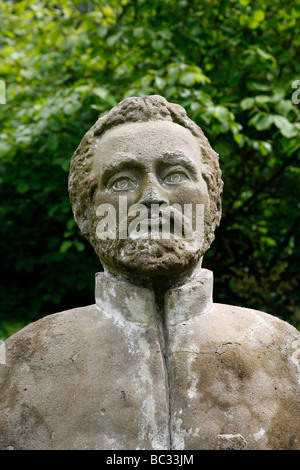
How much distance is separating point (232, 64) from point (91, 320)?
3.17 metres

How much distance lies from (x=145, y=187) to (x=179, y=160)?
0.19 metres

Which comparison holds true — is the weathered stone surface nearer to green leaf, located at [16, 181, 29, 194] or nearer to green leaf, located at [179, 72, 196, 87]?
green leaf, located at [179, 72, 196, 87]

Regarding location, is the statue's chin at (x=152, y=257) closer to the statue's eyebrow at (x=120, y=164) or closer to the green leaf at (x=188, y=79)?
the statue's eyebrow at (x=120, y=164)

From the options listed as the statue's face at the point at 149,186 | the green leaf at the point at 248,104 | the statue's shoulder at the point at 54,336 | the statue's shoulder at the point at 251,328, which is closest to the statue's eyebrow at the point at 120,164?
the statue's face at the point at 149,186

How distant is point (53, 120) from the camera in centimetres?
446

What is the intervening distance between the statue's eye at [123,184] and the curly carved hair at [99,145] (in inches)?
5.6

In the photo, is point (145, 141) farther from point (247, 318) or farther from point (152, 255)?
point (247, 318)

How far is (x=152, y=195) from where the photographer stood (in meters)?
2.36

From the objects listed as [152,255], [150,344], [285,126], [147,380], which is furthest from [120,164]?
[285,126]

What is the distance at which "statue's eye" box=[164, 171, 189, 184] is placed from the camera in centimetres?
247

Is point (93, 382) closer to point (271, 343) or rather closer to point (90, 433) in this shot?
point (90, 433)

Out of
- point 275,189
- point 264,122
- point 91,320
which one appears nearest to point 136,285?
point 91,320

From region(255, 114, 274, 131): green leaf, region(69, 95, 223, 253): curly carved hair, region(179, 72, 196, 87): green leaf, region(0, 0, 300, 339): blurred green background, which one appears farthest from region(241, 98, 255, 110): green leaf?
region(69, 95, 223, 253): curly carved hair

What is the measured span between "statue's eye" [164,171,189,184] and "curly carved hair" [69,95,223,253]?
161 millimetres
